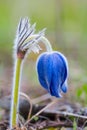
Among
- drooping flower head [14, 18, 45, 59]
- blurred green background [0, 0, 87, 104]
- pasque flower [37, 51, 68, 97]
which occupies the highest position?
blurred green background [0, 0, 87, 104]

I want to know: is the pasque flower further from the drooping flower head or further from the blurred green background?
the blurred green background

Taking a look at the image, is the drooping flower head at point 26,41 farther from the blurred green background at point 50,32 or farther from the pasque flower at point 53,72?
the blurred green background at point 50,32

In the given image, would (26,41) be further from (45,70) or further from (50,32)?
(50,32)

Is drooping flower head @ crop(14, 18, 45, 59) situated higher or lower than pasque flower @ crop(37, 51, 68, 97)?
higher

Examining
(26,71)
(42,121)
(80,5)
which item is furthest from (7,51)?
(42,121)

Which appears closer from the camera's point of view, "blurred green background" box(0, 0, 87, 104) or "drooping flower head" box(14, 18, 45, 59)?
"drooping flower head" box(14, 18, 45, 59)

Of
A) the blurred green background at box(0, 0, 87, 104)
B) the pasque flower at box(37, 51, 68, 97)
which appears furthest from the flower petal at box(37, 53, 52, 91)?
the blurred green background at box(0, 0, 87, 104)

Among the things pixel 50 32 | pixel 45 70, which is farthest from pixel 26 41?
pixel 50 32
